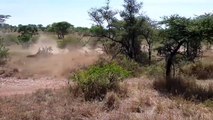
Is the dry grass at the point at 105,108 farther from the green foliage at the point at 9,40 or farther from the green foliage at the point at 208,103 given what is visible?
the green foliage at the point at 9,40

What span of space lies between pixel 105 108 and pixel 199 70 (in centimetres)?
900

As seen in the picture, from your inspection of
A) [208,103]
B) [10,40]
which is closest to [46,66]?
[208,103]

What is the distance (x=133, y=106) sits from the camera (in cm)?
1117

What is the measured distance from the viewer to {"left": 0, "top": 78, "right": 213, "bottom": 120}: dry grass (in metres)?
10.1

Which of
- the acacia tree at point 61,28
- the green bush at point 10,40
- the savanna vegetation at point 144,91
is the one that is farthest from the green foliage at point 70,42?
the acacia tree at point 61,28

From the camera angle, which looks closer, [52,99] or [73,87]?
[52,99]

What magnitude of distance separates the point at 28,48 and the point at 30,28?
2882cm

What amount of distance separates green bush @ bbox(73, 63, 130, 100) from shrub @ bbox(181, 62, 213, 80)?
5302 millimetres

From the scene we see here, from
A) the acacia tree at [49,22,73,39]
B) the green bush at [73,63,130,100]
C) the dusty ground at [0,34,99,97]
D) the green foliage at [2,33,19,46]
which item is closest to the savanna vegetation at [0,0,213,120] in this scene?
the green bush at [73,63,130,100]

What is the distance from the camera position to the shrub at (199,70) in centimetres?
1836

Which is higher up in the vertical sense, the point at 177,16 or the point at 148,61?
the point at 177,16

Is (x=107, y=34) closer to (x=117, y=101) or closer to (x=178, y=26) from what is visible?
(x=178, y=26)

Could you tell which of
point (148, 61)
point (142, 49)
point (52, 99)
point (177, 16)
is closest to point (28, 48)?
point (142, 49)

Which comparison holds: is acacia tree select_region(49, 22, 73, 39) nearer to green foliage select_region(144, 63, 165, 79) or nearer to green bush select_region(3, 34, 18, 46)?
green bush select_region(3, 34, 18, 46)
